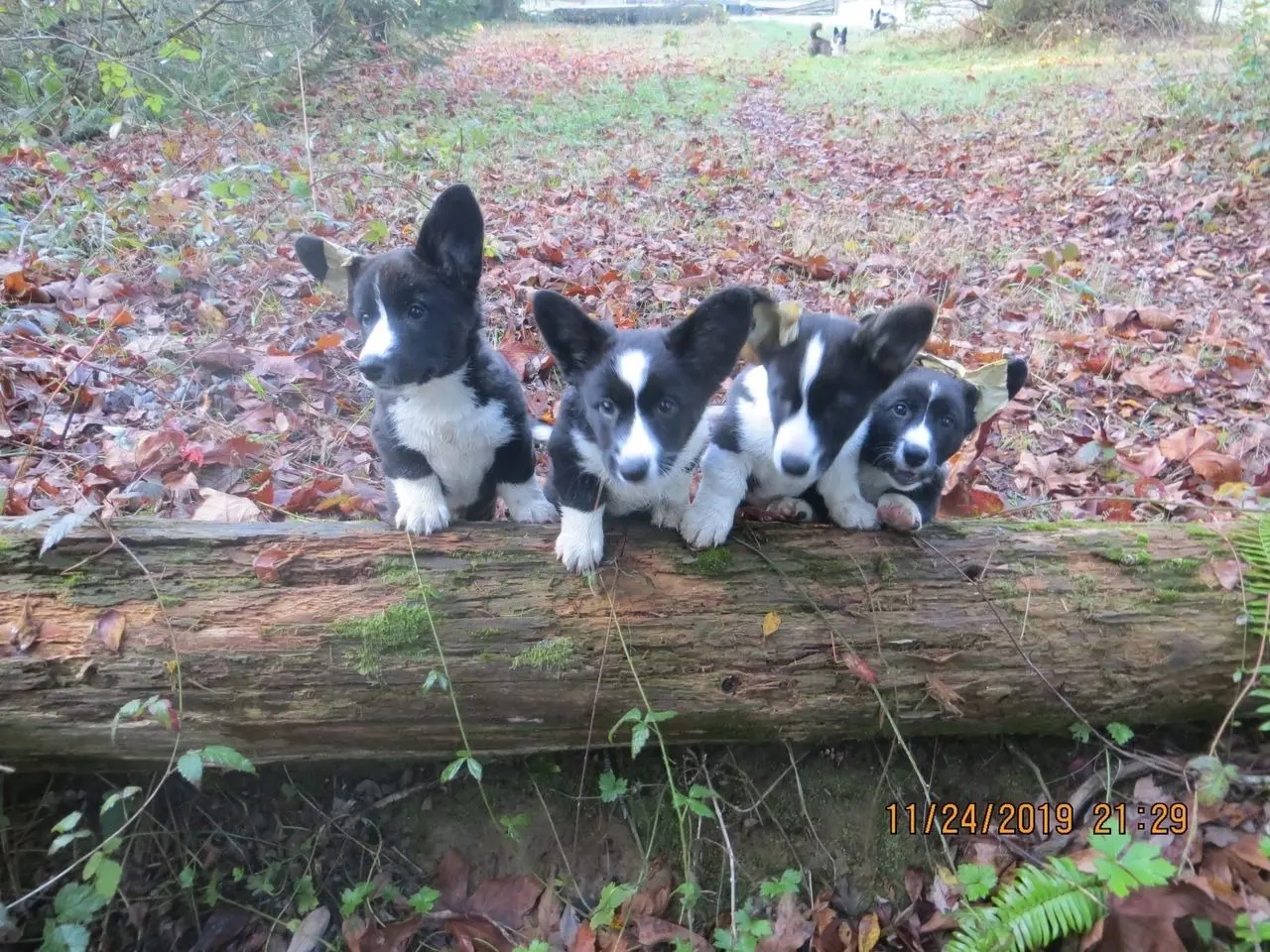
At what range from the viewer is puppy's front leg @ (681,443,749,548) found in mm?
2938

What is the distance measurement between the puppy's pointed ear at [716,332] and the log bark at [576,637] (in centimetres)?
66

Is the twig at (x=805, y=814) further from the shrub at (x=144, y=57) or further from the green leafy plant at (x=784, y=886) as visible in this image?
the shrub at (x=144, y=57)

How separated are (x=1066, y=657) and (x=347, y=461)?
3.51m

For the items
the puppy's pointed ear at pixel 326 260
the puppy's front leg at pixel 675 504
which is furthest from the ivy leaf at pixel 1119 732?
the puppy's pointed ear at pixel 326 260

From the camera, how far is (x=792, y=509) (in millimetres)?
3387

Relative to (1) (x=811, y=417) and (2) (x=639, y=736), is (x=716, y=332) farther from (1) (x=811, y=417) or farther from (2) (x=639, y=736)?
(2) (x=639, y=736)

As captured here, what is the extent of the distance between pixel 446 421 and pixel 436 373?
0.73ft

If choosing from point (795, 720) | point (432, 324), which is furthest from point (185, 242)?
point (795, 720)

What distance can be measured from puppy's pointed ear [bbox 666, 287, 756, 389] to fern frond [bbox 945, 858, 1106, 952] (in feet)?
6.01

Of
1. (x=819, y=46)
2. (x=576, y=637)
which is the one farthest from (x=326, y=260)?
(x=819, y=46)

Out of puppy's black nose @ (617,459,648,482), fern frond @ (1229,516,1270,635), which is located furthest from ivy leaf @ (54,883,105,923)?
fern frond @ (1229,516,1270,635)

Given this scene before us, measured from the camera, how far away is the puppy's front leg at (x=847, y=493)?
124 inches

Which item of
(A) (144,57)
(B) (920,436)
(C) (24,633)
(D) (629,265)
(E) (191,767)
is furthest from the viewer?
(A) (144,57)

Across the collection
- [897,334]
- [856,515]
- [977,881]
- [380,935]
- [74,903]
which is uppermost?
[897,334]
